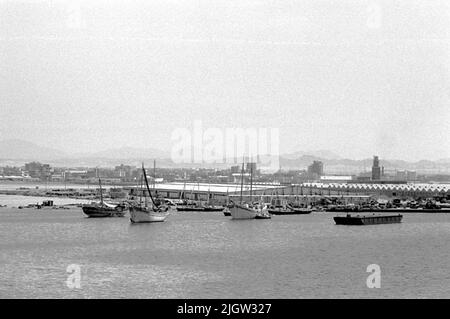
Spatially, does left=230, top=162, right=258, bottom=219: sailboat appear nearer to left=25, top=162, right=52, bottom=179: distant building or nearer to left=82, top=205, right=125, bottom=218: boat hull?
left=82, top=205, right=125, bottom=218: boat hull

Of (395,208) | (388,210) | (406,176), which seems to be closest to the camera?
(388,210)

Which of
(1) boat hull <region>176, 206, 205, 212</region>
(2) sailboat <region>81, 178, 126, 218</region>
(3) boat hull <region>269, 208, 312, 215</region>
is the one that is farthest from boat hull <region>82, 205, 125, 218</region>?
(3) boat hull <region>269, 208, 312, 215</region>

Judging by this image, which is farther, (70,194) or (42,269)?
(70,194)

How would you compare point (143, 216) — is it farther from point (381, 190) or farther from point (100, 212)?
point (381, 190)

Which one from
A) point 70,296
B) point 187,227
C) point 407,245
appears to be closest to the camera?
point 70,296

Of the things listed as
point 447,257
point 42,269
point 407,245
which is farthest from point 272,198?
point 42,269
